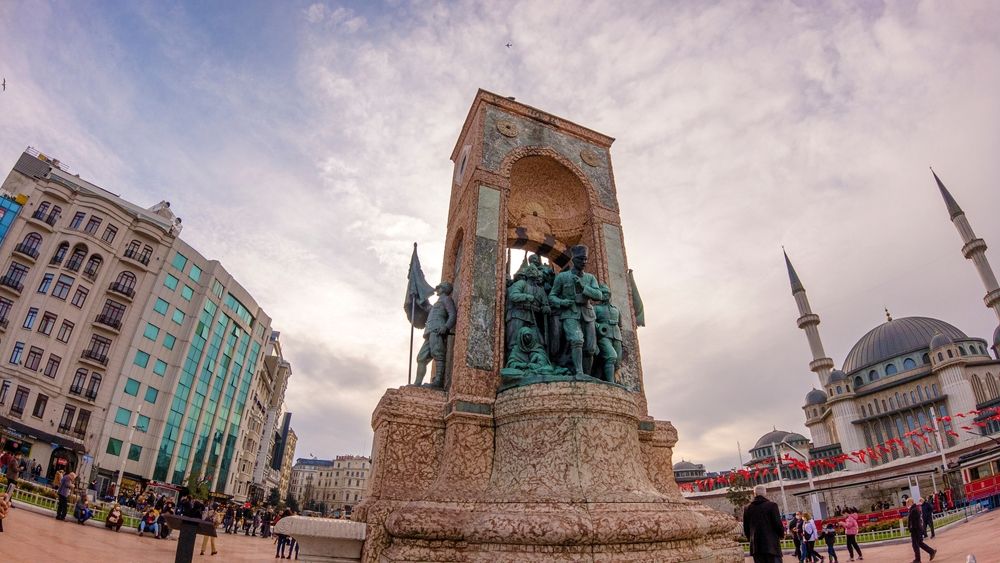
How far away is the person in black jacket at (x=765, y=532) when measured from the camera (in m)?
6.28

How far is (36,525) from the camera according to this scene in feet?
37.9

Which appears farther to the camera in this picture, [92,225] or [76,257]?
[92,225]

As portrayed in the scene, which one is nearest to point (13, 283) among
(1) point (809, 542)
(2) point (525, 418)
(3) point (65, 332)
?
(3) point (65, 332)

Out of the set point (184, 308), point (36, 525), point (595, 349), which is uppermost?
point (184, 308)

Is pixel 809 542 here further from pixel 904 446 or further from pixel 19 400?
pixel 904 446

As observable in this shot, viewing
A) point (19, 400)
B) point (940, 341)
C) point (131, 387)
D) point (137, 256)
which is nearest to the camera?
point (19, 400)

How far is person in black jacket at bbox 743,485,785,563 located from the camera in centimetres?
628

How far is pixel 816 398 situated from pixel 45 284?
285 feet

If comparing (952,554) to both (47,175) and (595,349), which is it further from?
(47,175)

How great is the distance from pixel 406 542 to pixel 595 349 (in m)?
3.71

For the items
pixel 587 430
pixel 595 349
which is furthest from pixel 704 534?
pixel 595 349

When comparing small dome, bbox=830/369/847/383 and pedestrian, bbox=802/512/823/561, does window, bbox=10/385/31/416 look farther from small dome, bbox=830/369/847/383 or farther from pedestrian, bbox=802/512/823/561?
small dome, bbox=830/369/847/383

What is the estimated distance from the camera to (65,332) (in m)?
31.7

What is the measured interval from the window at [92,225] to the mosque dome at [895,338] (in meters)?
82.1
